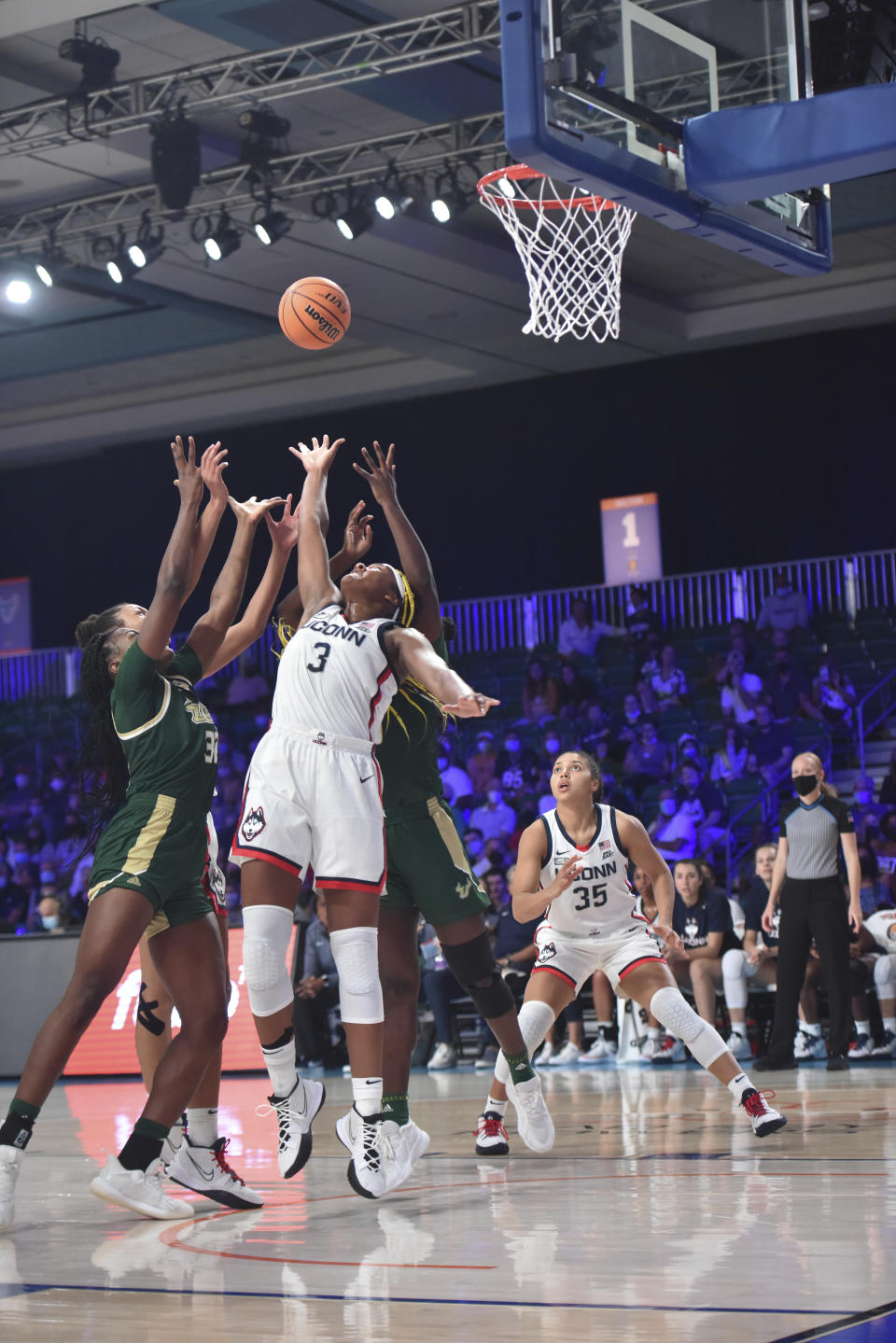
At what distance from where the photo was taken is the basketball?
24.9 ft

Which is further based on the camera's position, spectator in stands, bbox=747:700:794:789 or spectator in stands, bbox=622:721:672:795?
spectator in stands, bbox=622:721:672:795

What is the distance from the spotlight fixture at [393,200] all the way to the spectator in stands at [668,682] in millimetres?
6210

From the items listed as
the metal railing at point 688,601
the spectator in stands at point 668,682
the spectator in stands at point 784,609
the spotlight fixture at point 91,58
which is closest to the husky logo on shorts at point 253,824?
the spotlight fixture at point 91,58

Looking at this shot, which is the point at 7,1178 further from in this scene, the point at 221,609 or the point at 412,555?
the point at 412,555

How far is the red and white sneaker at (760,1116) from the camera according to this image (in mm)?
6730

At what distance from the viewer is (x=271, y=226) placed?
593 inches

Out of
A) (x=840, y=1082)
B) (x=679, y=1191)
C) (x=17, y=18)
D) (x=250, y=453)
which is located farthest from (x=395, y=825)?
(x=250, y=453)

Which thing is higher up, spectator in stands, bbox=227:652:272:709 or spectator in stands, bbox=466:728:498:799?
spectator in stands, bbox=227:652:272:709

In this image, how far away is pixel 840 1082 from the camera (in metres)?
9.81

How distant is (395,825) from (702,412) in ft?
53.0

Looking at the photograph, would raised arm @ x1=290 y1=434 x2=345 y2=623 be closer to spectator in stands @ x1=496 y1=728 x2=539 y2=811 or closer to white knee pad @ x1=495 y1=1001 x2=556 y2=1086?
white knee pad @ x1=495 y1=1001 x2=556 y2=1086

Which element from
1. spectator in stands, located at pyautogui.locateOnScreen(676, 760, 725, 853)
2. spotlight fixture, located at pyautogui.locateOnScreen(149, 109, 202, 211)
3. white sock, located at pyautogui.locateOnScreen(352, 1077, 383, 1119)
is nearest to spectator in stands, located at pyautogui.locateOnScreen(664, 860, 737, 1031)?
spectator in stands, located at pyautogui.locateOnScreen(676, 760, 725, 853)

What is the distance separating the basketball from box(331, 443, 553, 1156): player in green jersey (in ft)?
4.78

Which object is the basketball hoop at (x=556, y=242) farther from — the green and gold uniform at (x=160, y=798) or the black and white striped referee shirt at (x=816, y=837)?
the green and gold uniform at (x=160, y=798)
